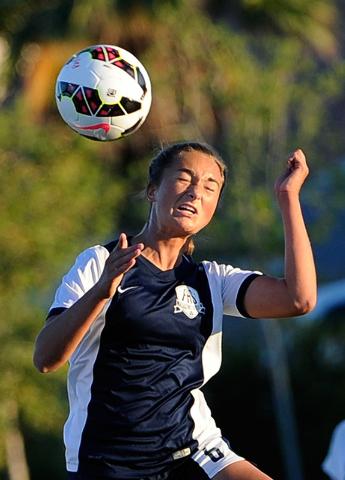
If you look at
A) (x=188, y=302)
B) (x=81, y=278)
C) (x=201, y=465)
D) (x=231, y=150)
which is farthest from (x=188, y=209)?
(x=231, y=150)

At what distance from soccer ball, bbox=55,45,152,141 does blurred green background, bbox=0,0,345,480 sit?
657 centimetres

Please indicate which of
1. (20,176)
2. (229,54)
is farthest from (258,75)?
(20,176)

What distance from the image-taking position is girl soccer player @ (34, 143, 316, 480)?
3.68m

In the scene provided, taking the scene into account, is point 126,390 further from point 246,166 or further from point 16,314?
point 246,166

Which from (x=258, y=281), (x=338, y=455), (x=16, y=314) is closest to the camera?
(x=258, y=281)

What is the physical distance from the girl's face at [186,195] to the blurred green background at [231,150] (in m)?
7.58

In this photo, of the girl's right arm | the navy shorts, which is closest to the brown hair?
the girl's right arm

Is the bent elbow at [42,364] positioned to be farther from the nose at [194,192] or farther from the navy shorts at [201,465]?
the nose at [194,192]

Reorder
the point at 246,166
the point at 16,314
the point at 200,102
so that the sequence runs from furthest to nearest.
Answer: the point at 200,102 → the point at 246,166 → the point at 16,314

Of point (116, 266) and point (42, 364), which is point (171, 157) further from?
point (42, 364)

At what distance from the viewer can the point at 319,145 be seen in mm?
13242

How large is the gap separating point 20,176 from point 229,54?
11.7 ft

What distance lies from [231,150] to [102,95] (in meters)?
7.87

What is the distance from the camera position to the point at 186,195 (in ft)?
12.7
